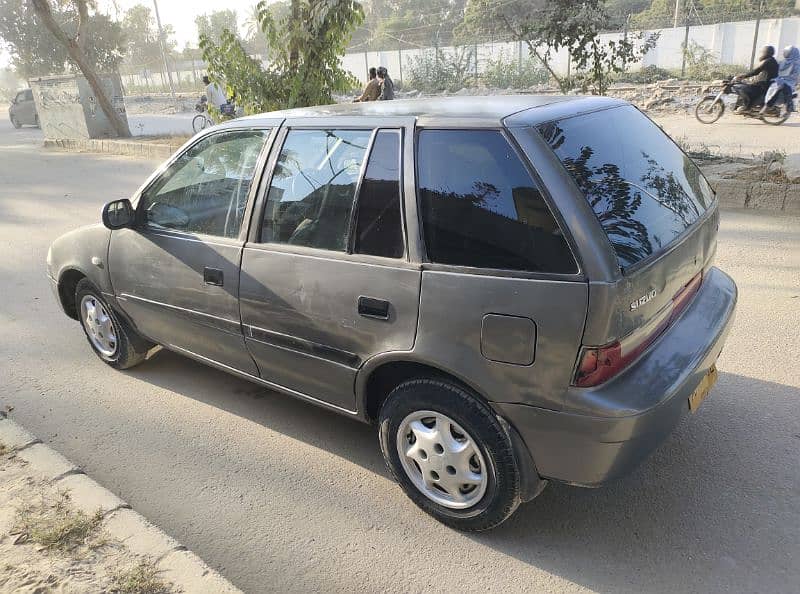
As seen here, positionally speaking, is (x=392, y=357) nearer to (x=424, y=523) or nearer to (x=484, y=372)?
(x=484, y=372)

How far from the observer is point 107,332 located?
4.31 meters

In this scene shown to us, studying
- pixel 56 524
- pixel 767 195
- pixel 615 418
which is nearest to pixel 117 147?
pixel 767 195

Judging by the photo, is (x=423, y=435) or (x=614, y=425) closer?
(x=614, y=425)

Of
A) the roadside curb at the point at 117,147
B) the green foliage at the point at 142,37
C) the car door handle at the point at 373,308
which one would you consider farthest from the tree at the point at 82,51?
the green foliage at the point at 142,37

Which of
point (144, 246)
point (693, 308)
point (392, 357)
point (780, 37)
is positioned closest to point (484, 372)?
point (392, 357)

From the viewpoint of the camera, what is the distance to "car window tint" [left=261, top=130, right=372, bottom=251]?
2.82m

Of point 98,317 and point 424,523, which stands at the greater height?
point 98,317

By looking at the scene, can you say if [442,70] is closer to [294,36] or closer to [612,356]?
[294,36]

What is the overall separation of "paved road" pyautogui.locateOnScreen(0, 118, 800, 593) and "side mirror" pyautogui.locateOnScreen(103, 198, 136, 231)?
3.79 ft

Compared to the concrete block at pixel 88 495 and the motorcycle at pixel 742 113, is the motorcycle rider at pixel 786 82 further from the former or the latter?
the concrete block at pixel 88 495

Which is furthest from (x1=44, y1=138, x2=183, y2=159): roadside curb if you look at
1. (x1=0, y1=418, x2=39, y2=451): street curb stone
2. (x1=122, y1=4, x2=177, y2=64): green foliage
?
(x1=122, y1=4, x2=177, y2=64): green foliage

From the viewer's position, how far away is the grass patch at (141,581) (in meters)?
2.31

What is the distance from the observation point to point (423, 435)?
265 cm

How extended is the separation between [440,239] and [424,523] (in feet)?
4.24
